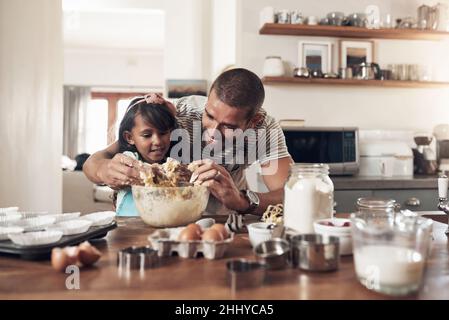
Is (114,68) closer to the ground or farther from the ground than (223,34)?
farther from the ground

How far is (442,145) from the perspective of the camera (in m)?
3.64

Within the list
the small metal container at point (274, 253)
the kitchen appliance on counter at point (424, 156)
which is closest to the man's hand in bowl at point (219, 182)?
the small metal container at point (274, 253)

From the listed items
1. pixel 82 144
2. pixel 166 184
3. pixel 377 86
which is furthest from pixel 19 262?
pixel 82 144

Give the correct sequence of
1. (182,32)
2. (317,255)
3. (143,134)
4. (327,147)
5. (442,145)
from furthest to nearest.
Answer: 1. (182,32)
2. (442,145)
3. (327,147)
4. (143,134)
5. (317,255)

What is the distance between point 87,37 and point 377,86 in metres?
6.01

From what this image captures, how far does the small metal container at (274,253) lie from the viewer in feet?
2.81

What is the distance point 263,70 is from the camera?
139 inches

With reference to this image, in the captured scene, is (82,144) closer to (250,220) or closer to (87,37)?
(87,37)

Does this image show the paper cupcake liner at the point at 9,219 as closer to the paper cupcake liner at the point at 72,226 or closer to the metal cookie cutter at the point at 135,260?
the paper cupcake liner at the point at 72,226

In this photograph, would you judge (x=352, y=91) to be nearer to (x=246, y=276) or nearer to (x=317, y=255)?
(x=317, y=255)

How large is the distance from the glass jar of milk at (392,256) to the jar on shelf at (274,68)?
276 centimetres

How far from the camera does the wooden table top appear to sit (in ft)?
2.35

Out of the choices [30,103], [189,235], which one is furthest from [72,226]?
[30,103]

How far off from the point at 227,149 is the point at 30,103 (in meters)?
2.08
